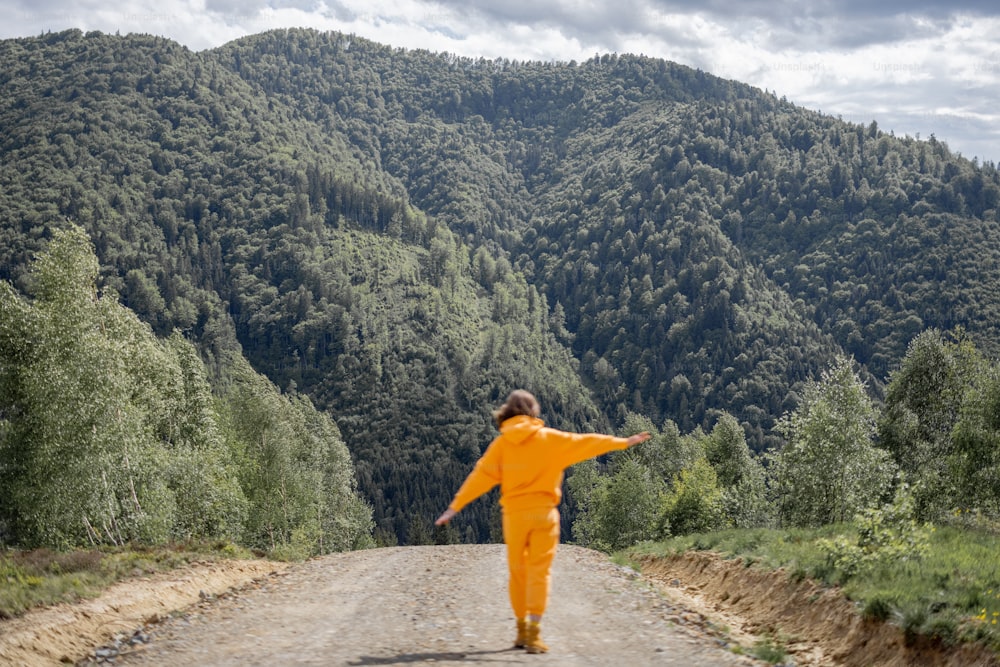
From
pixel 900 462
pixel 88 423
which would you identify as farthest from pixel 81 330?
pixel 900 462

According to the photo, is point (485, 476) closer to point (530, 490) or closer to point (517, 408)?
point (530, 490)

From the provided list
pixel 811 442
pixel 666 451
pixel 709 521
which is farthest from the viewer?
pixel 666 451

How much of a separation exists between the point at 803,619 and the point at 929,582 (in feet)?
6.69

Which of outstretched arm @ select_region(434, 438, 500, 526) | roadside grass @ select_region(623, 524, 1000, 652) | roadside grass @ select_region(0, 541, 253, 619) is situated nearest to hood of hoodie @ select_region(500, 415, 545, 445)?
outstretched arm @ select_region(434, 438, 500, 526)

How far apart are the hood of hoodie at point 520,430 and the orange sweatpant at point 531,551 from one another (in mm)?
876

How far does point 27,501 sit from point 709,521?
36637 mm

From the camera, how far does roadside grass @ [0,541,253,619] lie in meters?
12.7

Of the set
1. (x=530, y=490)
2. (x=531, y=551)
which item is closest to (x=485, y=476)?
(x=530, y=490)

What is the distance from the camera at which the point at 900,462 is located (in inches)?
1676

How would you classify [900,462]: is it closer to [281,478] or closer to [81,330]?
[281,478]

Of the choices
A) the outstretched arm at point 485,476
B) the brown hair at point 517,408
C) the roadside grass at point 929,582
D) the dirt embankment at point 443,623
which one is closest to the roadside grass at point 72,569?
the dirt embankment at point 443,623

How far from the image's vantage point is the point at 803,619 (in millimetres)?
12383

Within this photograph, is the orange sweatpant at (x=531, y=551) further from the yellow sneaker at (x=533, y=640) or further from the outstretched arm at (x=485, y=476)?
the outstretched arm at (x=485, y=476)

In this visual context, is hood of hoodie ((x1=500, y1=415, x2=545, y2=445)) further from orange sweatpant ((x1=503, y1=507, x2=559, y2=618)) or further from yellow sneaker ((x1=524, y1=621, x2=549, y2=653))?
yellow sneaker ((x1=524, y1=621, x2=549, y2=653))
